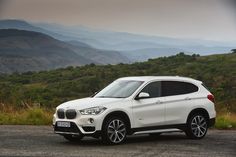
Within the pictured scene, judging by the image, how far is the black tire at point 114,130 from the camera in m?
12.0

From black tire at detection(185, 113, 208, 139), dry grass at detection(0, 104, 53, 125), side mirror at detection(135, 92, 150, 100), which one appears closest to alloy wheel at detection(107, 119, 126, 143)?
side mirror at detection(135, 92, 150, 100)

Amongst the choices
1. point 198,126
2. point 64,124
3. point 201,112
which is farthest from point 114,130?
point 201,112

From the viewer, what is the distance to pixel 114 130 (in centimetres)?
1217

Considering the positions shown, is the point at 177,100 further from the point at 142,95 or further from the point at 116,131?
the point at 116,131

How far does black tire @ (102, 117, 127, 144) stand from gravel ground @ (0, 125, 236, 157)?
195 millimetres

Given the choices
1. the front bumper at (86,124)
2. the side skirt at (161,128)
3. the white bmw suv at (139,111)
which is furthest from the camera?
the side skirt at (161,128)

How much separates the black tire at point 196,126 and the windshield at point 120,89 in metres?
1.60

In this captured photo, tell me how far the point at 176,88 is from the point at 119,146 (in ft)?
8.45

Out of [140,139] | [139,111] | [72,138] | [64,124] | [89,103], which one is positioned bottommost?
[140,139]

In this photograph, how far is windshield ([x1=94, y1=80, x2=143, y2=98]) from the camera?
12.9 metres

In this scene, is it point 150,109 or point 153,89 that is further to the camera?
point 153,89

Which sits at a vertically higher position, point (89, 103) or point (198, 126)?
point (89, 103)

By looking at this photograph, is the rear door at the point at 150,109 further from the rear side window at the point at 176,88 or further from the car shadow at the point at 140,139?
the car shadow at the point at 140,139

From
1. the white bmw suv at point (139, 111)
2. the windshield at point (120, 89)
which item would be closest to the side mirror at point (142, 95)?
the white bmw suv at point (139, 111)
